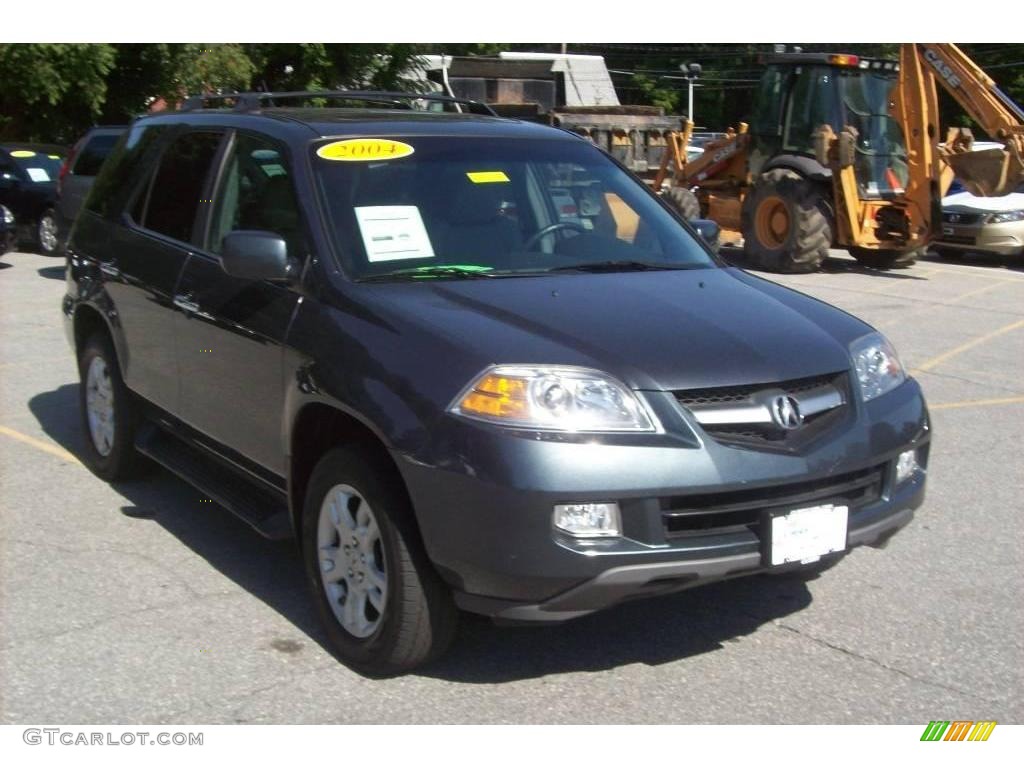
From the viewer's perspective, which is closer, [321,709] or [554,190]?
[321,709]

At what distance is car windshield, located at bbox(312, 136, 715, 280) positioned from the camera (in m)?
4.74

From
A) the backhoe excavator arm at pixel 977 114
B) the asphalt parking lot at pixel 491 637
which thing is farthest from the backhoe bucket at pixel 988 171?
the asphalt parking lot at pixel 491 637

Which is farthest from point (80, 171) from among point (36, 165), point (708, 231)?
point (708, 231)

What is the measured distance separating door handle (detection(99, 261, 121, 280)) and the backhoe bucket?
12.3m

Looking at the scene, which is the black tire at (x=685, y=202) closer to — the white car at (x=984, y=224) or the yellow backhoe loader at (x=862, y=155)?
the yellow backhoe loader at (x=862, y=155)

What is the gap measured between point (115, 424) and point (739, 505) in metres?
3.58

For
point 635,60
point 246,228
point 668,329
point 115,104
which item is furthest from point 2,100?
point 635,60

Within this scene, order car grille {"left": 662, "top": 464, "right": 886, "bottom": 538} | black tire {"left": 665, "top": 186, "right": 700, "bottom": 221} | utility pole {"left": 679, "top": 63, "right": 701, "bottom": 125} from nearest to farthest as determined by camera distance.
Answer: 1. car grille {"left": 662, "top": 464, "right": 886, "bottom": 538}
2. black tire {"left": 665, "top": 186, "right": 700, "bottom": 221}
3. utility pole {"left": 679, "top": 63, "right": 701, "bottom": 125}

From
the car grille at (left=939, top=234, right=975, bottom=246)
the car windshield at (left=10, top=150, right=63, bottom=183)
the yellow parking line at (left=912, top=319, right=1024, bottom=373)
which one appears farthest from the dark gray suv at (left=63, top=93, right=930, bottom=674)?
the car grille at (left=939, top=234, right=975, bottom=246)

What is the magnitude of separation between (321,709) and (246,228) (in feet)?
6.77

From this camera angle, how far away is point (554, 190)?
5.32 m

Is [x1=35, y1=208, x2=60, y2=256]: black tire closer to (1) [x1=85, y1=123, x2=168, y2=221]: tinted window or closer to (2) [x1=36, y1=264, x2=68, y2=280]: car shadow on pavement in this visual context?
(2) [x1=36, y1=264, x2=68, y2=280]: car shadow on pavement

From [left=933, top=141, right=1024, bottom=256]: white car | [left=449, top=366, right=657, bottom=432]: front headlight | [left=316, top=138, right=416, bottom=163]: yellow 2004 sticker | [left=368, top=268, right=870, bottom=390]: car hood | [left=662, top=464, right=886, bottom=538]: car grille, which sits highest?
[left=316, top=138, right=416, bottom=163]: yellow 2004 sticker

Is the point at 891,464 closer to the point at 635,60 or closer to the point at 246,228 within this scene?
the point at 246,228
